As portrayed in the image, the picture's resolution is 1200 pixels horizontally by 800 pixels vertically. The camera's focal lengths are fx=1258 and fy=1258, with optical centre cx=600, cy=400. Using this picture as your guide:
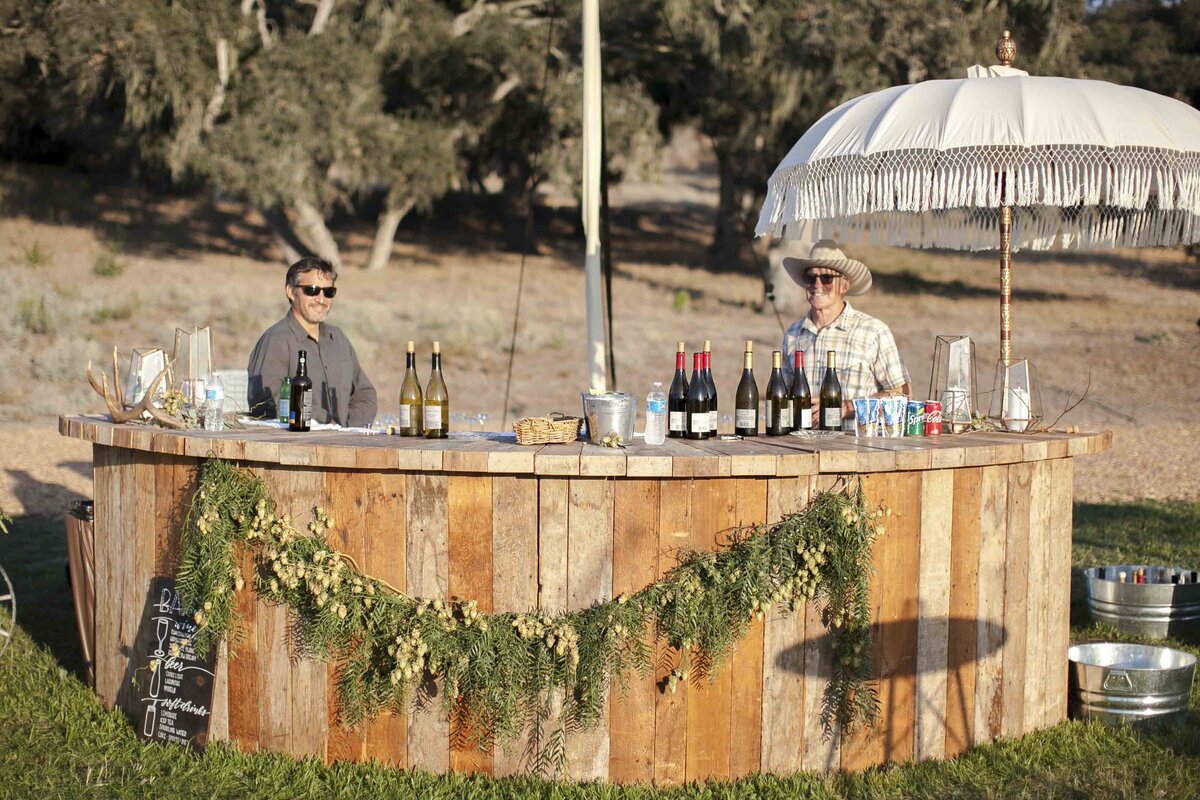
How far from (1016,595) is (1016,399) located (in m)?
0.88

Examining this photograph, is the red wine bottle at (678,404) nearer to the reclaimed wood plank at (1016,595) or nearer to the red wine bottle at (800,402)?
the red wine bottle at (800,402)

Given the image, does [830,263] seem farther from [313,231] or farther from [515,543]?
[313,231]

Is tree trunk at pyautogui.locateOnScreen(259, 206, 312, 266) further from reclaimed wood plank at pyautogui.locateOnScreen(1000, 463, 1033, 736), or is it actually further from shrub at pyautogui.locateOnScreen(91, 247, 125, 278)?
reclaimed wood plank at pyautogui.locateOnScreen(1000, 463, 1033, 736)

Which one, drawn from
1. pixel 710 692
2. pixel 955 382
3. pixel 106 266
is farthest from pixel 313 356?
pixel 106 266

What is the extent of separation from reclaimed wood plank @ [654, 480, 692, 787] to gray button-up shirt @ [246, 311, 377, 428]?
2.31 meters

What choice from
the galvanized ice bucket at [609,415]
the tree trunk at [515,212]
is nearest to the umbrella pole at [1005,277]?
the galvanized ice bucket at [609,415]

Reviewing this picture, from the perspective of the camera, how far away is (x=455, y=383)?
1608 cm

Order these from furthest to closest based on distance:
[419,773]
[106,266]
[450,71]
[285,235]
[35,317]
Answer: [285,235] → [450,71] → [106,266] → [35,317] → [419,773]

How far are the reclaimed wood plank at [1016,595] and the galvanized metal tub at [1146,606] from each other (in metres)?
1.71

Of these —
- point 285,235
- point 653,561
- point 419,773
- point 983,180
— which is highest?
point 285,235

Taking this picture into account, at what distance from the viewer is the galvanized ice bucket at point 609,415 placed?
451cm

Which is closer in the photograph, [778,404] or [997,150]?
[997,150]

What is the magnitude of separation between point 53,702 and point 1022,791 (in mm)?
3885

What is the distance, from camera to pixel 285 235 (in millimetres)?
25125
